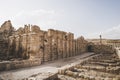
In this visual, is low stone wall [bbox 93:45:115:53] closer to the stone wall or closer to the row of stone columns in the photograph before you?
the row of stone columns

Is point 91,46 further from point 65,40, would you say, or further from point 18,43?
point 18,43

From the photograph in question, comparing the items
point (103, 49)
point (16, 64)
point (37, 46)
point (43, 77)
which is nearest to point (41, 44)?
point (37, 46)

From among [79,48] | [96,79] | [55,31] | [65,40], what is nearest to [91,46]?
[79,48]

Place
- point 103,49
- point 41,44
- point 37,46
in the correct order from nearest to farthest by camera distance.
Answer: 1. point 37,46
2. point 41,44
3. point 103,49

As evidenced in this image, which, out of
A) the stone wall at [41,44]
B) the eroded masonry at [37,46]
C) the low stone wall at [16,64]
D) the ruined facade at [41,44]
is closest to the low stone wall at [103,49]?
the eroded masonry at [37,46]

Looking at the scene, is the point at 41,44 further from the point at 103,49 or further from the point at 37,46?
the point at 103,49

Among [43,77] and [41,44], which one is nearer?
[43,77]

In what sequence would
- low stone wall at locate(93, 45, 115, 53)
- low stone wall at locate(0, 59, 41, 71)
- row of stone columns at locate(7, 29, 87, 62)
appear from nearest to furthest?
low stone wall at locate(0, 59, 41, 71) → row of stone columns at locate(7, 29, 87, 62) → low stone wall at locate(93, 45, 115, 53)

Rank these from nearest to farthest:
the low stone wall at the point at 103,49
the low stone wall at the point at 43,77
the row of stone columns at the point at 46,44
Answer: the low stone wall at the point at 43,77 < the row of stone columns at the point at 46,44 < the low stone wall at the point at 103,49

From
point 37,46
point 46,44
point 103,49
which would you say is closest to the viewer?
point 37,46

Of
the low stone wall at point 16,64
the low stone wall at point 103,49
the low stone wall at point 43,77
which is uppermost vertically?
the low stone wall at point 103,49

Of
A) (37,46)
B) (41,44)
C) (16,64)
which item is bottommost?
(16,64)

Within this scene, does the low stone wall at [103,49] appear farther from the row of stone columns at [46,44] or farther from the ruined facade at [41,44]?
the ruined facade at [41,44]

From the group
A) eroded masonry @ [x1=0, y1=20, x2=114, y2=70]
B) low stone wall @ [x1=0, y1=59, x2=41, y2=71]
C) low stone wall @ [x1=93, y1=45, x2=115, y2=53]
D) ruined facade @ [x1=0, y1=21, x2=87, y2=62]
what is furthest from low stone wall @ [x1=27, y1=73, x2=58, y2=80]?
low stone wall @ [x1=93, y1=45, x2=115, y2=53]
